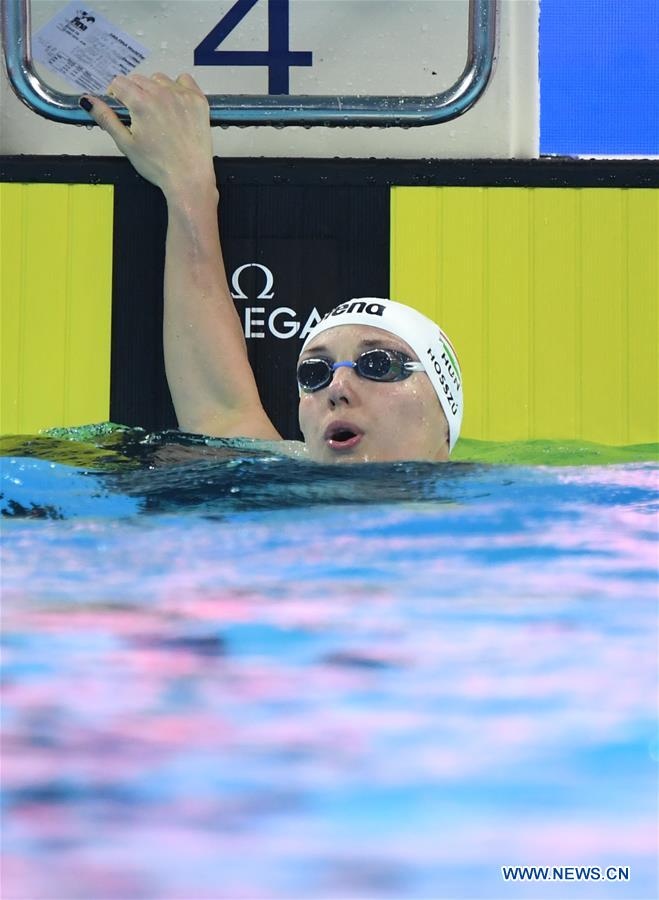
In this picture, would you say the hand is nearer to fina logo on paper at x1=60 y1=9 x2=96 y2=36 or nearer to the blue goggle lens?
fina logo on paper at x1=60 y1=9 x2=96 y2=36

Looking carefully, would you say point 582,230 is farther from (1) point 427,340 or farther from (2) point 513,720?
(2) point 513,720

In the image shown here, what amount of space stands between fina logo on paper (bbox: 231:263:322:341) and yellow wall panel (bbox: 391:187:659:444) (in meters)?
0.31

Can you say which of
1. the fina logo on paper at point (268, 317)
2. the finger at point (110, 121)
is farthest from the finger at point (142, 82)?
the fina logo on paper at point (268, 317)

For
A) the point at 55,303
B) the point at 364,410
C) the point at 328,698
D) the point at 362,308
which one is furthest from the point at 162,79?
the point at 328,698

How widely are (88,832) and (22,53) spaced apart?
2.56m

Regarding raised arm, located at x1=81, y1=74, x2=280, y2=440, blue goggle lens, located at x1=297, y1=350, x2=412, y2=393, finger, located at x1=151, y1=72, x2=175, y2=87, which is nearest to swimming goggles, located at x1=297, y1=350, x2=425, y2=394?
blue goggle lens, located at x1=297, y1=350, x2=412, y2=393

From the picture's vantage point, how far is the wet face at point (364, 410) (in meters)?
2.62

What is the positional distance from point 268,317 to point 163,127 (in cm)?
60

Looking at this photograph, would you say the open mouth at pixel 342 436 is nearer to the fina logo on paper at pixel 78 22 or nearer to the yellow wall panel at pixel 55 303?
the yellow wall panel at pixel 55 303

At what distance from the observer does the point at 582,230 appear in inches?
131

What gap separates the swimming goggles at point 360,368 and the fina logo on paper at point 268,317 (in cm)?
62

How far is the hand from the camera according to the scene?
3086 millimetres

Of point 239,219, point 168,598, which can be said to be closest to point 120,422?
point 239,219

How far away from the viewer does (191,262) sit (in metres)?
3.08
